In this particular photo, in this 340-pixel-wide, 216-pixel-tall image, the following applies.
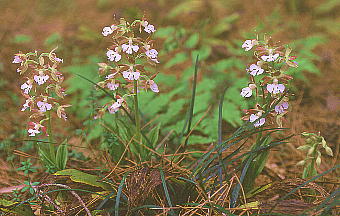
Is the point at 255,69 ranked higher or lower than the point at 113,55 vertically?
lower

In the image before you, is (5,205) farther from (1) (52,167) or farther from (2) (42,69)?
(2) (42,69)

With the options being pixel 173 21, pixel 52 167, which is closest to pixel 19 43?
pixel 173 21

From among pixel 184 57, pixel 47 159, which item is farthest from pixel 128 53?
pixel 184 57

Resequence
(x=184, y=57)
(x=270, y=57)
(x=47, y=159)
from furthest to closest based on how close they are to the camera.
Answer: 1. (x=184, y=57)
2. (x=47, y=159)
3. (x=270, y=57)

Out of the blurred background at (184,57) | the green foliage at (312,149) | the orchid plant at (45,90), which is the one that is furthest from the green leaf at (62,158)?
the green foliage at (312,149)

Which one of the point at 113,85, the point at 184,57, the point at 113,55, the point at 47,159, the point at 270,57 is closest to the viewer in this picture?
the point at 270,57

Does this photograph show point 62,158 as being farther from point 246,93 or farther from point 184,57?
point 184,57

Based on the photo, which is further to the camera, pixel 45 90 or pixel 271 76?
pixel 45 90
